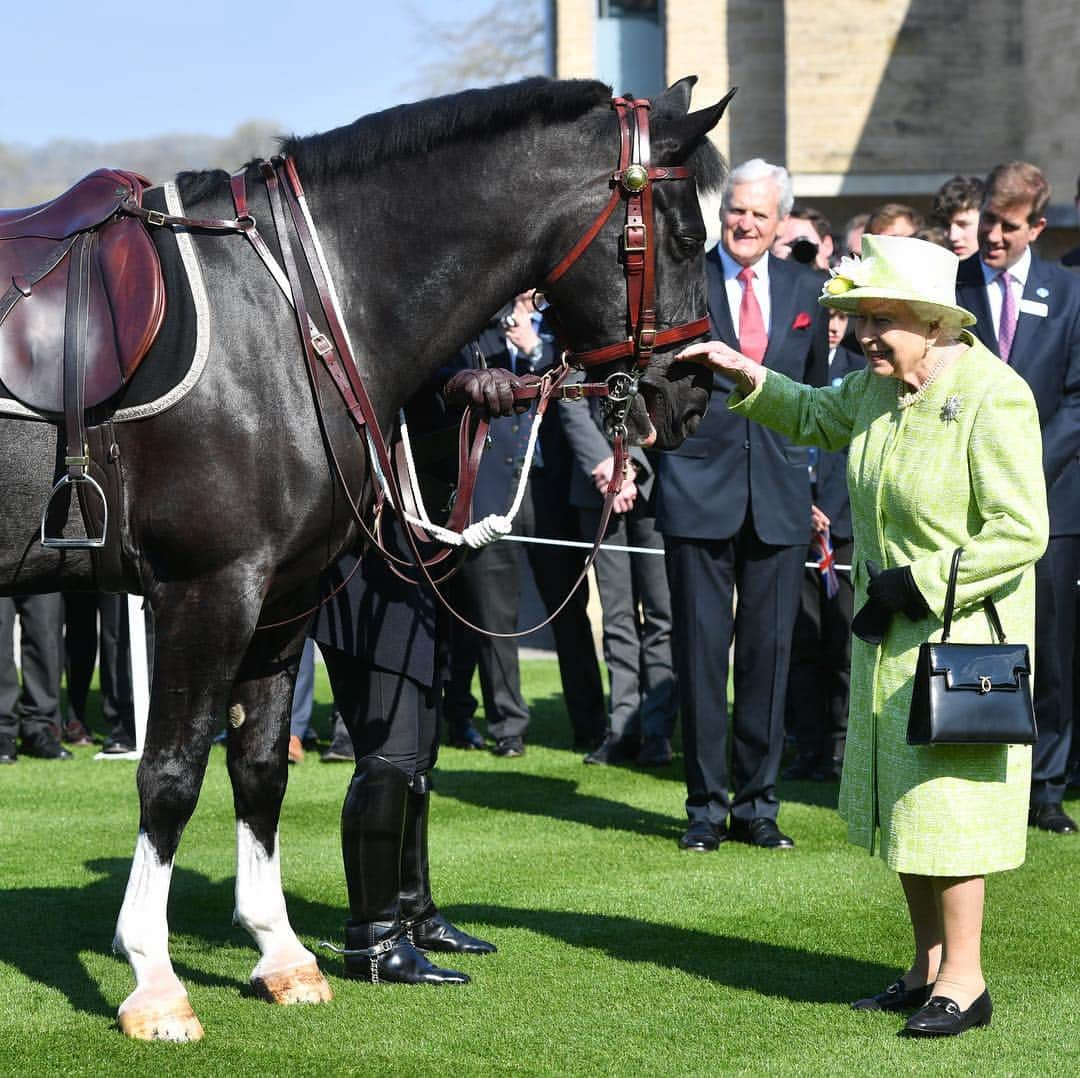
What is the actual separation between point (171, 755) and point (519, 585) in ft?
17.5

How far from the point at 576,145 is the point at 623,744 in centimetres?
507

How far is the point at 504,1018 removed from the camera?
178 inches

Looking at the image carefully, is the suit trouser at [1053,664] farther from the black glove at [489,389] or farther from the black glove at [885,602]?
the black glove at [489,389]

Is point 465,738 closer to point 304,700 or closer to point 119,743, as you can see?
point 304,700

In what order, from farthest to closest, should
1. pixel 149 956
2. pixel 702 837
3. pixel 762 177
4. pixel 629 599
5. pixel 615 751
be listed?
pixel 629 599 → pixel 615 751 → pixel 762 177 → pixel 702 837 → pixel 149 956

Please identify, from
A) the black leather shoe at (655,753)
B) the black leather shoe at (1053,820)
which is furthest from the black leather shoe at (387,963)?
the black leather shoe at (655,753)

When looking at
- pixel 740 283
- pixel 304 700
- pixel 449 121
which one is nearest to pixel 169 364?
pixel 449 121

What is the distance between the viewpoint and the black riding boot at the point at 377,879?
15.7ft

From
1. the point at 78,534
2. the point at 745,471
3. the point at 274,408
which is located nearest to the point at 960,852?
the point at 274,408

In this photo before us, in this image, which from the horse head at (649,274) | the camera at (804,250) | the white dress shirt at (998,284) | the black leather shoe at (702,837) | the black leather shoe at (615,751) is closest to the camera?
the horse head at (649,274)

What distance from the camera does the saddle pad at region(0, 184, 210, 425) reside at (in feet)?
13.4

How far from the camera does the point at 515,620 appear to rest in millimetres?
9492

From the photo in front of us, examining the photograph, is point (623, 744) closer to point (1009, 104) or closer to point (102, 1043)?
point (102, 1043)

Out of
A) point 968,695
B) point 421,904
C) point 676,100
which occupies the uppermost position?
point 676,100
